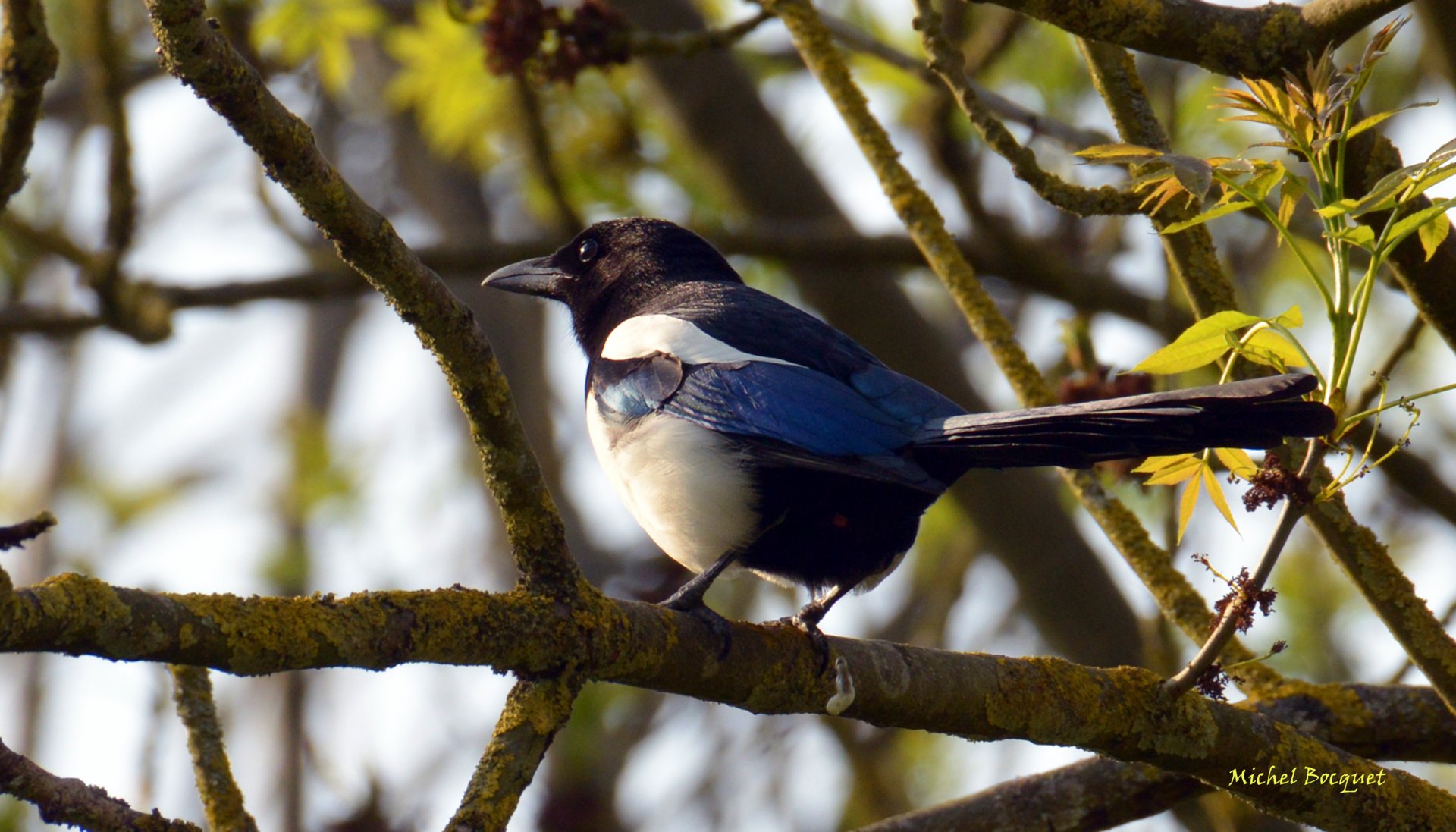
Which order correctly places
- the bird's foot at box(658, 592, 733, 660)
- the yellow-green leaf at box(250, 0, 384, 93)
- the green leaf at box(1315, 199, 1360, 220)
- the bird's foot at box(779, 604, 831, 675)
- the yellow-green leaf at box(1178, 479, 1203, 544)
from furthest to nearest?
the yellow-green leaf at box(250, 0, 384, 93)
the bird's foot at box(779, 604, 831, 675)
the bird's foot at box(658, 592, 733, 660)
the yellow-green leaf at box(1178, 479, 1203, 544)
the green leaf at box(1315, 199, 1360, 220)

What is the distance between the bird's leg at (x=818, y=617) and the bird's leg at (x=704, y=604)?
180 millimetres

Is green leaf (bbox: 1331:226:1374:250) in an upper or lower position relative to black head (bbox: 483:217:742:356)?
lower

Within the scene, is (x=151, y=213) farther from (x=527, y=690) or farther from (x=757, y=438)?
(x=527, y=690)

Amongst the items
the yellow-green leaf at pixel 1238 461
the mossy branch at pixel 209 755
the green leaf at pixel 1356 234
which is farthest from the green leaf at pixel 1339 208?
the mossy branch at pixel 209 755

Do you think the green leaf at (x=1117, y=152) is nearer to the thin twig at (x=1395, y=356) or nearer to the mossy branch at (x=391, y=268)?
the mossy branch at (x=391, y=268)

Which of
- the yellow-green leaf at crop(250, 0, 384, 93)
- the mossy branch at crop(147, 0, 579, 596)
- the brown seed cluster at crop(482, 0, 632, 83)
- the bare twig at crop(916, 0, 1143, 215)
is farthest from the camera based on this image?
the yellow-green leaf at crop(250, 0, 384, 93)

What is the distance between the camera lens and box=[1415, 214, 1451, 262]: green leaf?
7.52 feet

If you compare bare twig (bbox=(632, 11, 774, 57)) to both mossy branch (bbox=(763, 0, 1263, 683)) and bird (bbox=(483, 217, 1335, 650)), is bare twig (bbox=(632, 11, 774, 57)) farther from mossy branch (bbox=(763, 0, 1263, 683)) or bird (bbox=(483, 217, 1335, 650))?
bird (bbox=(483, 217, 1335, 650))

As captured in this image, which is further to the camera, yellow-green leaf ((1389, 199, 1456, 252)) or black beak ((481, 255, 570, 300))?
black beak ((481, 255, 570, 300))

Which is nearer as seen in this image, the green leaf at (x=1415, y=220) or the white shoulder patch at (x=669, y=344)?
the green leaf at (x=1415, y=220)

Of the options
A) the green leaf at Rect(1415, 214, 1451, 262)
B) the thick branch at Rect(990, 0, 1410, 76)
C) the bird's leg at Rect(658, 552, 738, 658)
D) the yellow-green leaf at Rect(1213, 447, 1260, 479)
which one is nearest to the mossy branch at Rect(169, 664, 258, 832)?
the bird's leg at Rect(658, 552, 738, 658)

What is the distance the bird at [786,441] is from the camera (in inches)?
111
